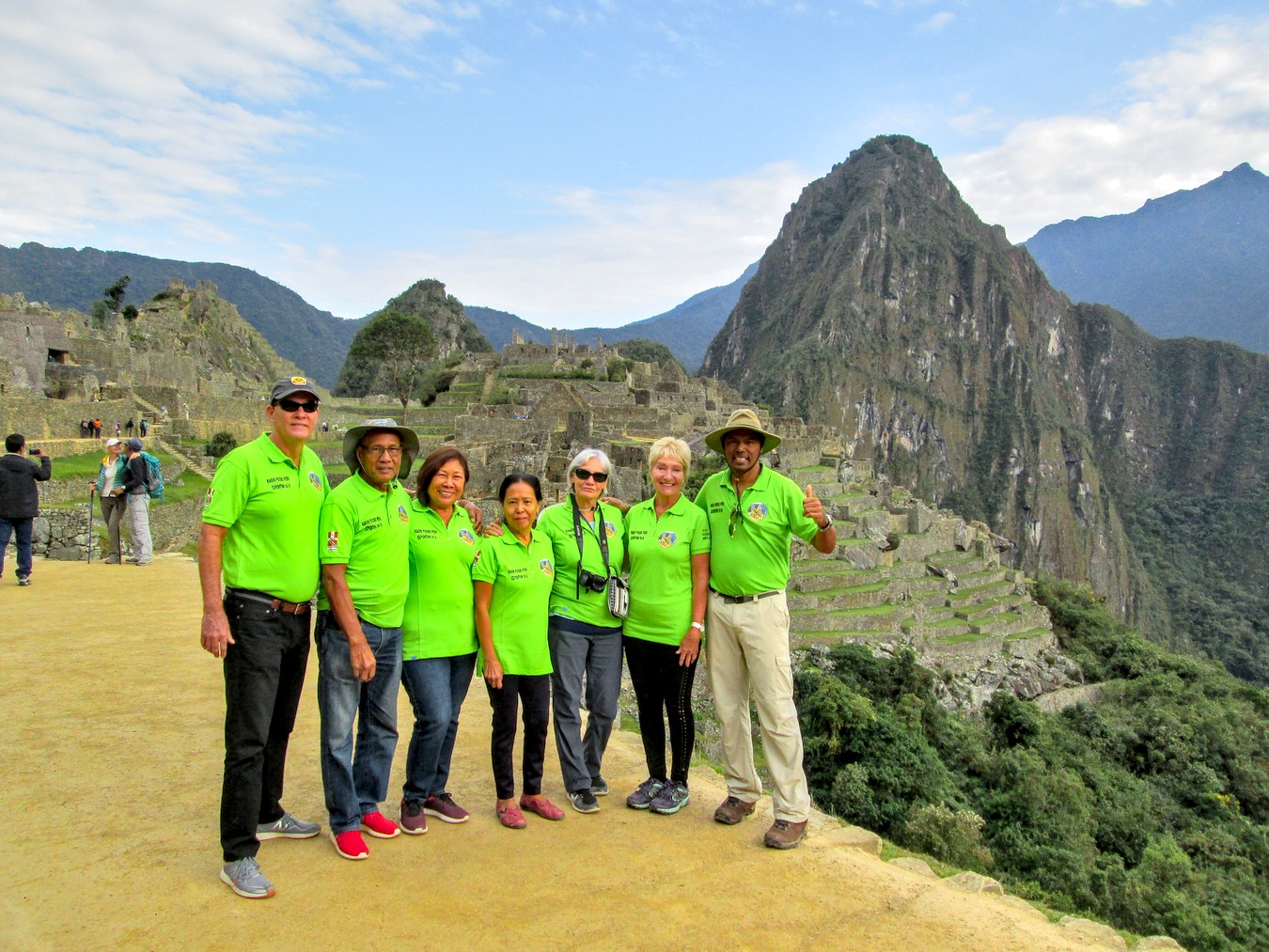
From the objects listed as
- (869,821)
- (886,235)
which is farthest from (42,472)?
(886,235)

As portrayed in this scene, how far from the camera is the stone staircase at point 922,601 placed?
2039cm

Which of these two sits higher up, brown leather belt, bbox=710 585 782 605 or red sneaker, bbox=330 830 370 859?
brown leather belt, bbox=710 585 782 605

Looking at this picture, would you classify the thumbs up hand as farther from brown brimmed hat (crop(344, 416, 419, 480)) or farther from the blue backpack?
the blue backpack

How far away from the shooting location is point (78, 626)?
24.6 ft

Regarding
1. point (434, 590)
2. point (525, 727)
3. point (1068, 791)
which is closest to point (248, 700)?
point (434, 590)

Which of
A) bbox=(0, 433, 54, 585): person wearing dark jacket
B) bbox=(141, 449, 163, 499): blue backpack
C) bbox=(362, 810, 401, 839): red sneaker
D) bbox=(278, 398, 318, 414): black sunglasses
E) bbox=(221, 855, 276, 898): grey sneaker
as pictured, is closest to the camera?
bbox=(221, 855, 276, 898): grey sneaker

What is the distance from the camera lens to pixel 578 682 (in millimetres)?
4551

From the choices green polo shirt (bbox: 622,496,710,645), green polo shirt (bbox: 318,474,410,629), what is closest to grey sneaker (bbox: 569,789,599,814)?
green polo shirt (bbox: 622,496,710,645)

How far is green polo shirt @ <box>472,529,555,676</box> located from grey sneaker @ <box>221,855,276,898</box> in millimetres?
1381

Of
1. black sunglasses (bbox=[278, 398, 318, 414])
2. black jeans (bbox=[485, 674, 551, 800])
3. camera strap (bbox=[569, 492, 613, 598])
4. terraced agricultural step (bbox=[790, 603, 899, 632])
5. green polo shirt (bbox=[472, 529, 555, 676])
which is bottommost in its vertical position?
terraced agricultural step (bbox=[790, 603, 899, 632])

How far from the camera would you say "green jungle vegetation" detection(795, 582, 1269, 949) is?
10.6 metres

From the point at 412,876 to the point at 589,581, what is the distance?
1.72m

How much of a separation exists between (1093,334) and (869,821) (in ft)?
638

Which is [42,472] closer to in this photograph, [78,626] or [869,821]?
[78,626]
